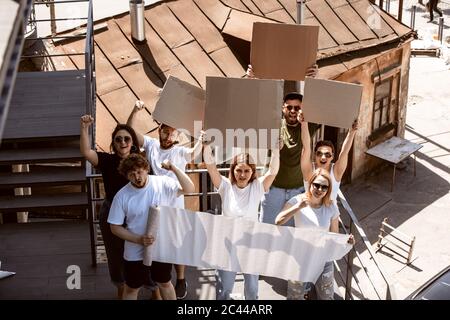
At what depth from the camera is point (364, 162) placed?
18656 mm

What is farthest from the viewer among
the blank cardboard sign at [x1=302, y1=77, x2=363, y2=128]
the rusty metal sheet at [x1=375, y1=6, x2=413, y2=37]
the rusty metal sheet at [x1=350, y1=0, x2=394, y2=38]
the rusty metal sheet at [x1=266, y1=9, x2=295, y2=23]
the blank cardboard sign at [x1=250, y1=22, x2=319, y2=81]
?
the rusty metal sheet at [x1=375, y1=6, x2=413, y2=37]

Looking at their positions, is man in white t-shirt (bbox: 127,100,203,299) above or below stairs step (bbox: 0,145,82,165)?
above

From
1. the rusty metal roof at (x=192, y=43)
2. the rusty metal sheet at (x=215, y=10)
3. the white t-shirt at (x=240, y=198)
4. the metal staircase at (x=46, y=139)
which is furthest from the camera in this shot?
the rusty metal sheet at (x=215, y=10)

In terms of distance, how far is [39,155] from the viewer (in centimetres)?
875

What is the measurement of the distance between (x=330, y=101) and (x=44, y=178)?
12.6 feet

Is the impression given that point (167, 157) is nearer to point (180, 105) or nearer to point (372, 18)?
point (180, 105)

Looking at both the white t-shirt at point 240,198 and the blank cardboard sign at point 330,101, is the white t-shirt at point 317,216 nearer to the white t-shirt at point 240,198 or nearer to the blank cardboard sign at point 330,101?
the white t-shirt at point 240,198

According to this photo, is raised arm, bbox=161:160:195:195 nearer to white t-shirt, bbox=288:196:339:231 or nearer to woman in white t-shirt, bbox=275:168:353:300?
woman in white t-shirt, bbox=275:168:353:300

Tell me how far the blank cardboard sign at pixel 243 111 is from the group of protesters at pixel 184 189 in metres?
0.18

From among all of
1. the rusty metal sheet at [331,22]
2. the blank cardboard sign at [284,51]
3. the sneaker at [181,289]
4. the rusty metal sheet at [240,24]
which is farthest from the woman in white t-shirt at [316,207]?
the rusty metal sheet at [331,22]

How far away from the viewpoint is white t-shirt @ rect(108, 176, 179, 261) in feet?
19.3

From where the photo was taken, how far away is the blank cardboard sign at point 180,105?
22.1 ft

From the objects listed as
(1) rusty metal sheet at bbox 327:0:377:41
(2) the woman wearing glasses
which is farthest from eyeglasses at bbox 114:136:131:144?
(1) rusty metal sheet at bbox 327:0:377:41

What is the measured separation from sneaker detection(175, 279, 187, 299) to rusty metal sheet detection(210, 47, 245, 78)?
7341 millimetres
